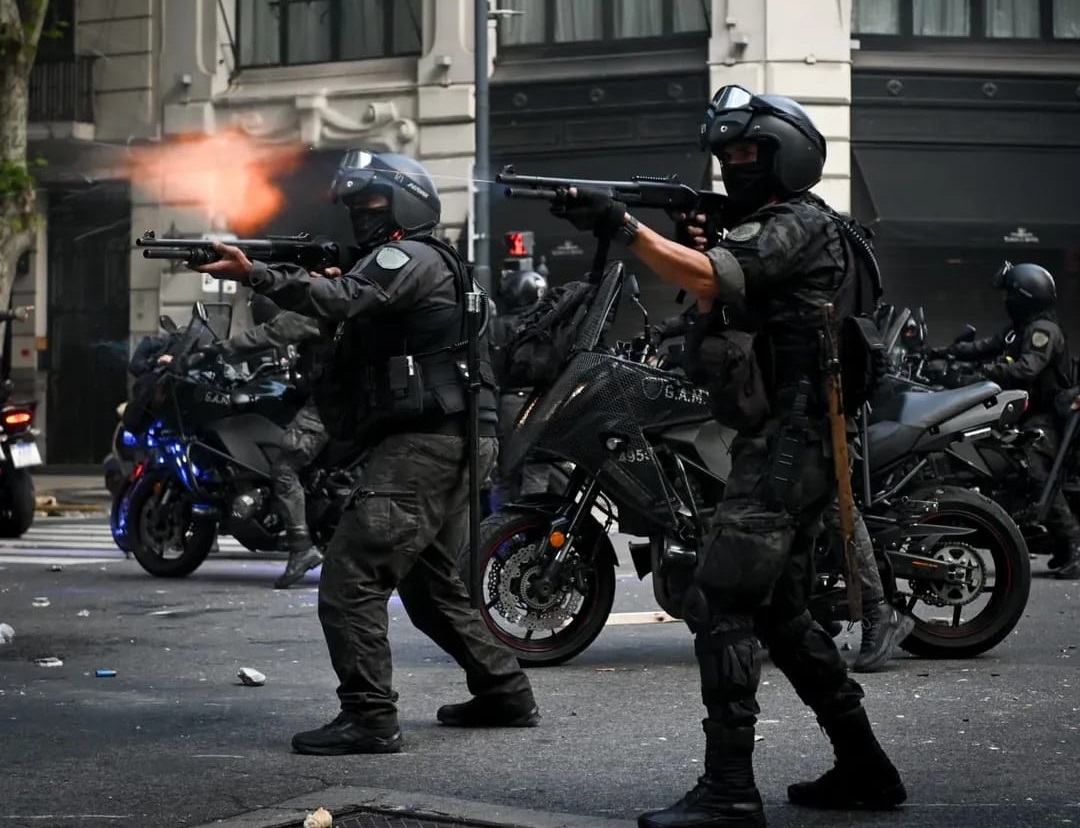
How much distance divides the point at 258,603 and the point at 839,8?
47.1ft

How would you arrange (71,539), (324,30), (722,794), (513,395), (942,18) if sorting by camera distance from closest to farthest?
(722,794), (513,395), (71,539), (942,18), (324,30)

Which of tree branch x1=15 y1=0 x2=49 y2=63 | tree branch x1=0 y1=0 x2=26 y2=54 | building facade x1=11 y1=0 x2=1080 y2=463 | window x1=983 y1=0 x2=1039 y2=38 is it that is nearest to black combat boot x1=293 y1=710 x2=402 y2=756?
tree branch x1=0 y1=0 x2=26 y2=54

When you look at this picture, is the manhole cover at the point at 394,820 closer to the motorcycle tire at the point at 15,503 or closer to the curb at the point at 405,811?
the curb at the point at 405,811

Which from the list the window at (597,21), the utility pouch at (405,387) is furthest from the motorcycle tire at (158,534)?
the window at (597,21)

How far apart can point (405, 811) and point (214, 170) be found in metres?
17.8

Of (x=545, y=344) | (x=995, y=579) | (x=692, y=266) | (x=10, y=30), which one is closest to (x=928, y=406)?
(x=995, y=579)

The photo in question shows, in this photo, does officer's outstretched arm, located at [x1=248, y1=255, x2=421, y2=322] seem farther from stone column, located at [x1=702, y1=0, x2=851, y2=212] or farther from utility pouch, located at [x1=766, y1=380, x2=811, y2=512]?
stone column, located at [x1=702, y1=0, x2=851, y2=212]

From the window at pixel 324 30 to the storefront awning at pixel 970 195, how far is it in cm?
601

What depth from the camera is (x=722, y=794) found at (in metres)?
4.95

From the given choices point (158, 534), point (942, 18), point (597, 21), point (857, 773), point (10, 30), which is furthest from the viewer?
point (597, 21)

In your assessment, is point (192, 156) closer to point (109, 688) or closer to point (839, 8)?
point (839, 8)

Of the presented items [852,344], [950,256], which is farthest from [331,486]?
[950,256]

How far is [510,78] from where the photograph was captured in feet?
78.9

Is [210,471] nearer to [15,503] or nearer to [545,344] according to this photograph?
[15,503]
